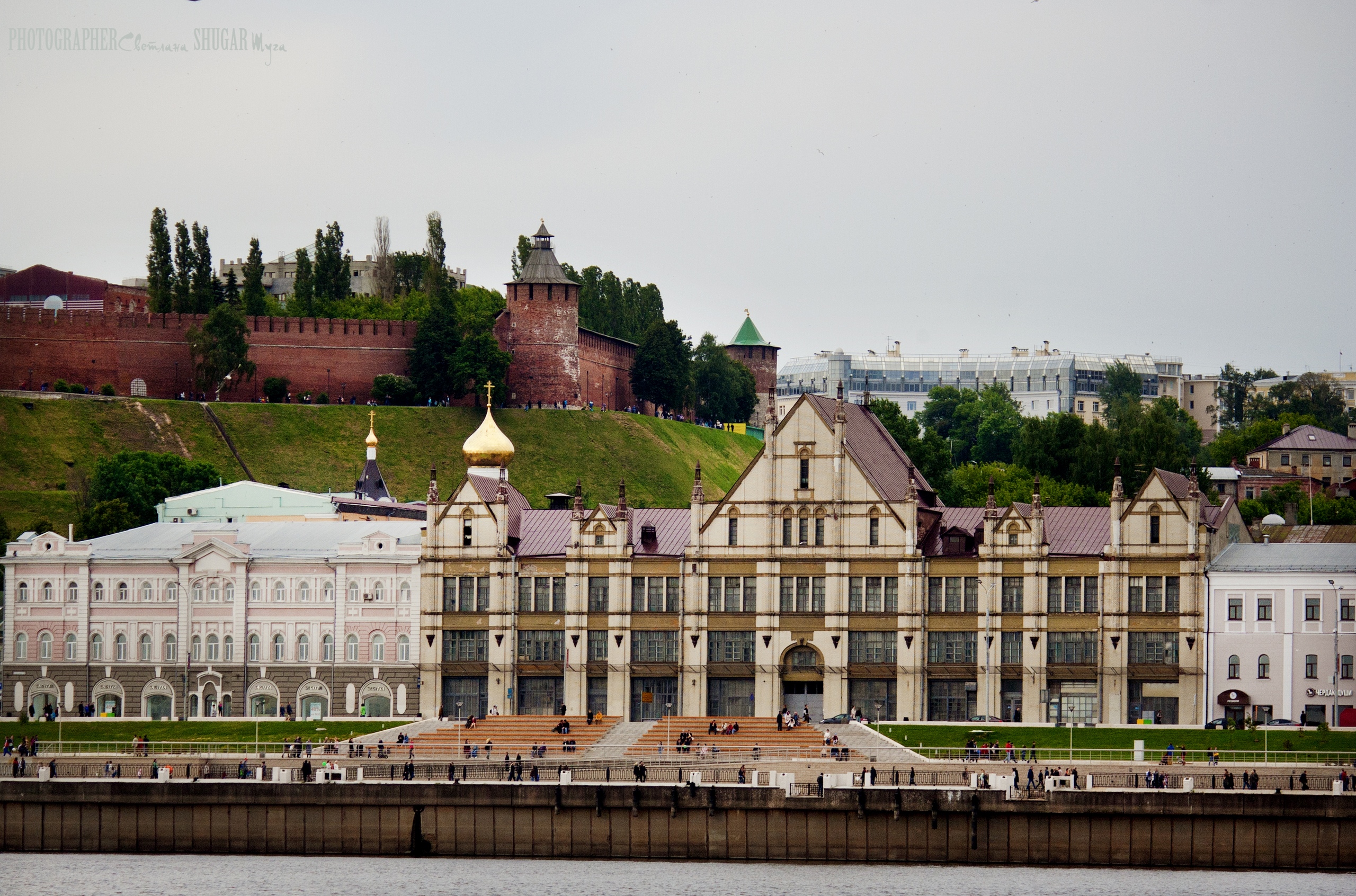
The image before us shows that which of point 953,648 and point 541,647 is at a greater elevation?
point 953,648

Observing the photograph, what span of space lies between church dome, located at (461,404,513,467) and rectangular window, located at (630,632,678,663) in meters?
28.8

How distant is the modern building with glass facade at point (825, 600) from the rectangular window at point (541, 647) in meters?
0.09

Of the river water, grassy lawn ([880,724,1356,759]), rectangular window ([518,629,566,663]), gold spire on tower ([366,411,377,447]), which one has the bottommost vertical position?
the river water

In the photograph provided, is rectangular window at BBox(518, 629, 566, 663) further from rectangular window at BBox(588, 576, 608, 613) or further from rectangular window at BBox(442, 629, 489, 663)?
rectangular window at BBox(588, 576, 608, 613)

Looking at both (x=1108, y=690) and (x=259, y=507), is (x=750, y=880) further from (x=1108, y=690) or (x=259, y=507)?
(x=259, y=507)

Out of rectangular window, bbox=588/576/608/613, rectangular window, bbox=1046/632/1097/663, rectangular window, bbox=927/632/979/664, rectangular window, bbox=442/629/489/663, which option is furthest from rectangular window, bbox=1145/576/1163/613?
rectangular window, bbox=442/629/489/663

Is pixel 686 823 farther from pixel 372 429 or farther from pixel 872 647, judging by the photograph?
pixel 372 429

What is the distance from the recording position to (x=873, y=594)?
11731 centimetres

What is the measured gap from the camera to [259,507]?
15212cm

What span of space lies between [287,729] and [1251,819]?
44.4 metres

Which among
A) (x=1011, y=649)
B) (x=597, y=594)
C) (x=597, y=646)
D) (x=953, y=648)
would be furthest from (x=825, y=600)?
(x=597, y=646)

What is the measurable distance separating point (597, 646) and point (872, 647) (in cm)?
1281

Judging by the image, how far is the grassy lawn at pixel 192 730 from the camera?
11038 centimetres

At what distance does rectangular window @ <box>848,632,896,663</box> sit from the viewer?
117m
